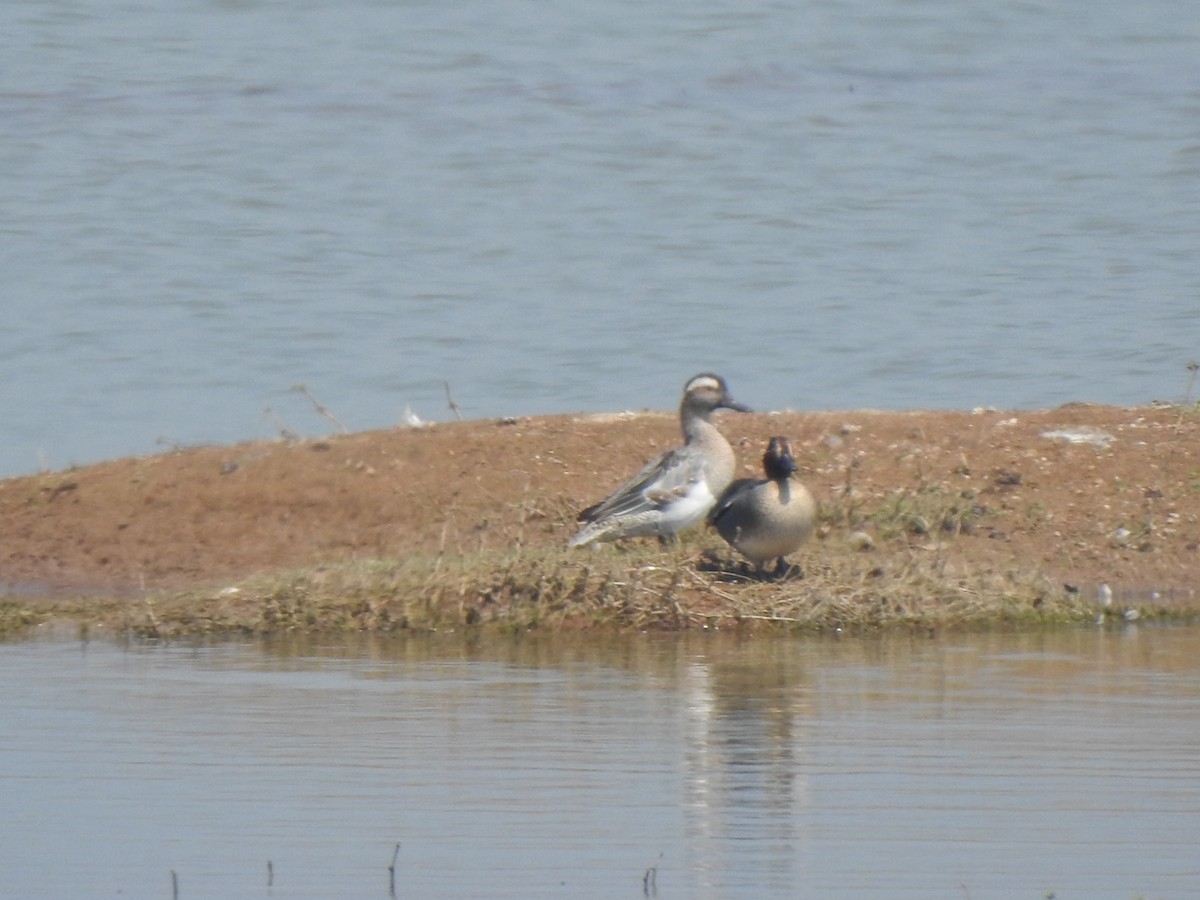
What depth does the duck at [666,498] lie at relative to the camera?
12.2m

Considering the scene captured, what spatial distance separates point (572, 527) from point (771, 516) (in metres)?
1.76

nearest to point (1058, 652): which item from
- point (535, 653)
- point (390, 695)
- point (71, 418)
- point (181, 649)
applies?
point (535, 653)

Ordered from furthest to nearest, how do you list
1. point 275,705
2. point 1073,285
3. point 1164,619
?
point 1073,285 < point 1164,619 < point 275,705

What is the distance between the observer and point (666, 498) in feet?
39.8

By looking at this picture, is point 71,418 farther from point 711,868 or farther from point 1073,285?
point 711,868

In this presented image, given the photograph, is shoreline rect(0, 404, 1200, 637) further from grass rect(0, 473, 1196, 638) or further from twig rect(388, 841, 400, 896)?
twig rect(388, 841, 400, 896)

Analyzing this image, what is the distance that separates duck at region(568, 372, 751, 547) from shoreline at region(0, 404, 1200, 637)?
0.13 metres

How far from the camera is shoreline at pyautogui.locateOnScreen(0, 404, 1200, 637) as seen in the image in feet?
38.0

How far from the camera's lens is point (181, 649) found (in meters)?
11.1

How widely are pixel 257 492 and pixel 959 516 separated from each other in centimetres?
382

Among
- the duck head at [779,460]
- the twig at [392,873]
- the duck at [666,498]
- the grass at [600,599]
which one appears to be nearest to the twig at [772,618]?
the grass at [600,599]

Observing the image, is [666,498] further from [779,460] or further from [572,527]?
[572,527]

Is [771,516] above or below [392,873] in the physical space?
above

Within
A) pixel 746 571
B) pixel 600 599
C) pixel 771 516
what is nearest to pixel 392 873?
pixel 600 599
